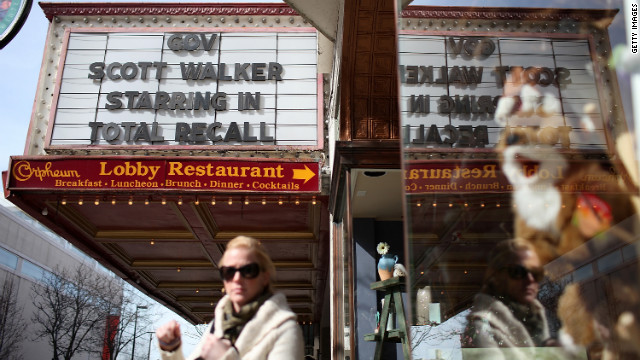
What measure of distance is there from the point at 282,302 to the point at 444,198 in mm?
808

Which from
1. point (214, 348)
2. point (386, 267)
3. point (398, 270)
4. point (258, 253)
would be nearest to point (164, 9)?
point (386, 267)

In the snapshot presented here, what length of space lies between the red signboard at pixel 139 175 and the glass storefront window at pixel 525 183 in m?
6.14

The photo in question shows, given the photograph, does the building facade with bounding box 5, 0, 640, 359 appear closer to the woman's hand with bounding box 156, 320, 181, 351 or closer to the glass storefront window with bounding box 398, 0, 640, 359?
the glass storefront window with bounding box 398, 0, 640, 359

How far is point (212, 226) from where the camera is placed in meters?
11.1

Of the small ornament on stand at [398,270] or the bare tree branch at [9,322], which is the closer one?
the small ornament on stand at [398,270]


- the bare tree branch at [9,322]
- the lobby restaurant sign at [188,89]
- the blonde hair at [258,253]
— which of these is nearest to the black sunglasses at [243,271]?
the blonde hair at [258,253]

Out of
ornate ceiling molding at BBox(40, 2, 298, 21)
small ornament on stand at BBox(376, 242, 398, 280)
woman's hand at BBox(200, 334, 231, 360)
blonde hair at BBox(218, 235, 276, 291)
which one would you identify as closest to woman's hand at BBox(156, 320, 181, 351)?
woman's hand at BBox(200, 334, 231, 360)

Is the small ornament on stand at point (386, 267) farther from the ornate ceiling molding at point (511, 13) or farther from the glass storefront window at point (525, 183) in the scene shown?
the ornate ceiling molding at point (511, 13)

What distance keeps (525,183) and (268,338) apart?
0.98m

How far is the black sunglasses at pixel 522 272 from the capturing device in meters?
1.45

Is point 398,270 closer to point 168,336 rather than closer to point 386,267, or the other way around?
point 386,267

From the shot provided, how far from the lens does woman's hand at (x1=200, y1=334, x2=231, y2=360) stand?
1.67 meters

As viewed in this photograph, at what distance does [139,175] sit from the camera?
27.4 ft

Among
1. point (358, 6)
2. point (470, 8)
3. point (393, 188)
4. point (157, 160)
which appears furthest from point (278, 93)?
point (470, 8)
